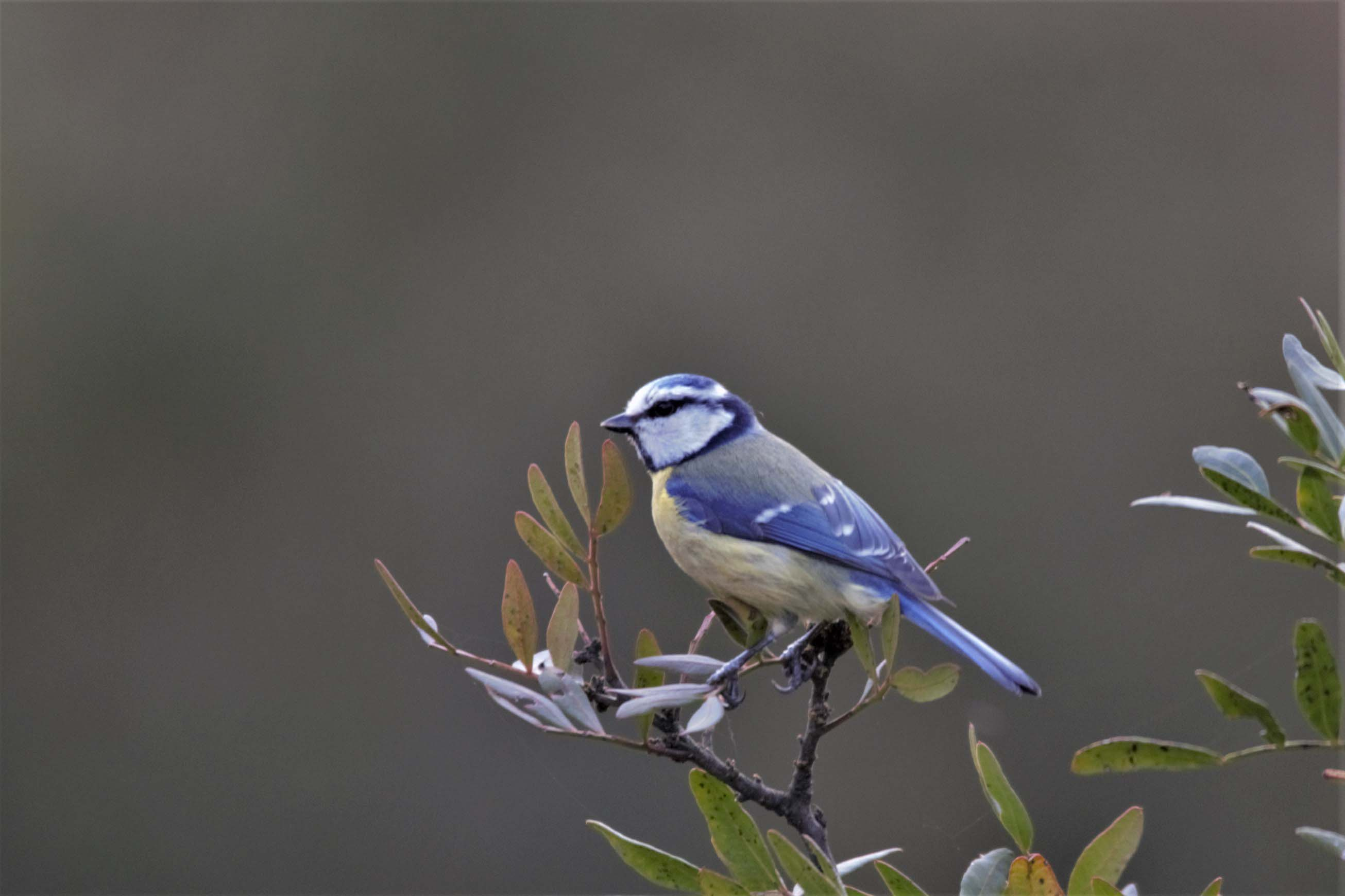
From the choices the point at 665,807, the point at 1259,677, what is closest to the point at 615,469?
the point at 665,807

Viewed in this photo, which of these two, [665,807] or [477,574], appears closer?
[665,807]

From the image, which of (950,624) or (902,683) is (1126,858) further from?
(950,624)

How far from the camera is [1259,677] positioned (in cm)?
384

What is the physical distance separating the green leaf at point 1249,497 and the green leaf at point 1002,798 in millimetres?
254

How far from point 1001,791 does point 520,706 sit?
1.27ft

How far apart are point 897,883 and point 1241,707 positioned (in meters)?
0.28

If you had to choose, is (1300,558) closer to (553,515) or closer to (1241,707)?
(1241,707)

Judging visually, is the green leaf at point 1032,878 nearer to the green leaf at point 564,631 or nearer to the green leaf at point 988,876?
the green leaf at point 988,876

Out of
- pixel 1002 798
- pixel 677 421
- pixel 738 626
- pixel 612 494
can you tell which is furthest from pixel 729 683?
pixel 677 421

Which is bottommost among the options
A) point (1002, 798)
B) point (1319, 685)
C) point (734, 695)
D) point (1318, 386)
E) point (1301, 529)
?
point (734, 695)

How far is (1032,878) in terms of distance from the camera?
2.94 ft

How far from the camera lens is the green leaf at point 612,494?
1.14 metres

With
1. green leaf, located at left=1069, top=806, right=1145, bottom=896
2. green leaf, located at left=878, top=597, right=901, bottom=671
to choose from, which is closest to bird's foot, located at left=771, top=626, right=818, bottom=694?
green leaf, located at left=878, top=597, right=901, bottom=671

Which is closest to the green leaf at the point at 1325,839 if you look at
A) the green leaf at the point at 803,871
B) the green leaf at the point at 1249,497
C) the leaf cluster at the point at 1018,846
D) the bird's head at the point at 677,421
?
the leaf cluster at the point at 1018,846
